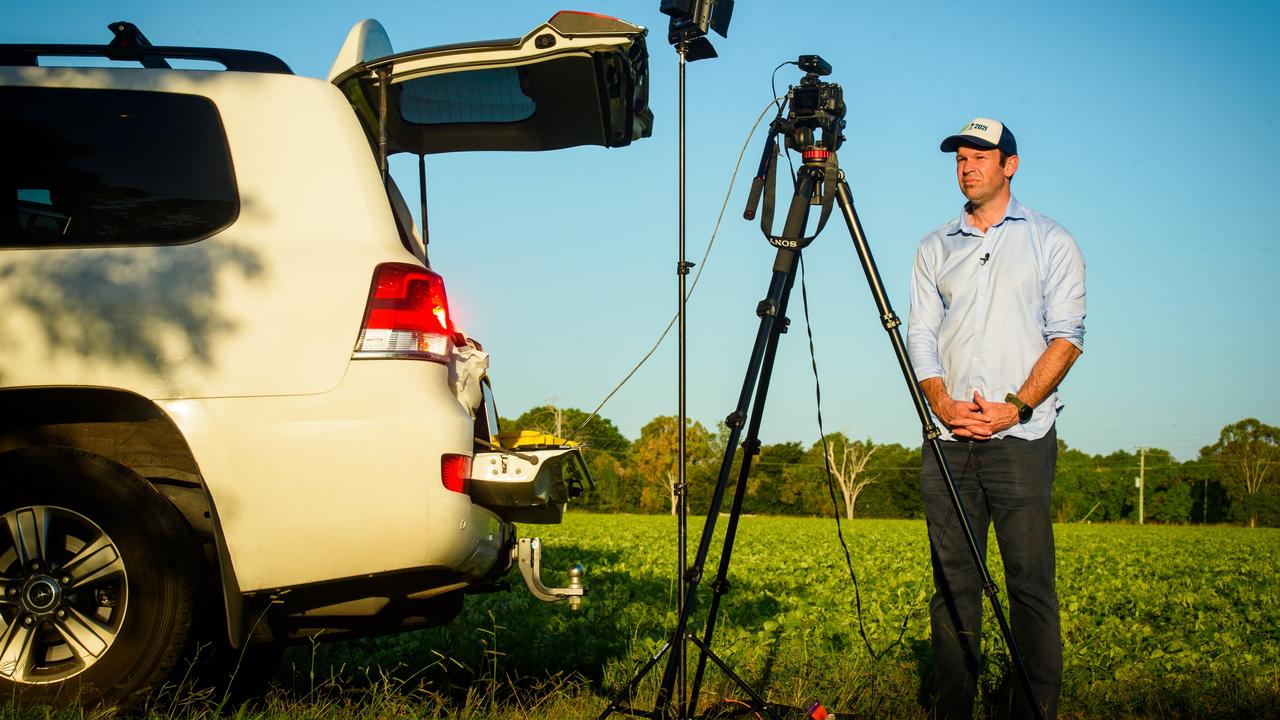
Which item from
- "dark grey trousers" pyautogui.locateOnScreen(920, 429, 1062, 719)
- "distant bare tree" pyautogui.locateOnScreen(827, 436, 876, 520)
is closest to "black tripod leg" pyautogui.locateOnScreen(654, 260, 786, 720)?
"dark grey trousers" pyautogui.locateOnScreen(920, 429, 1062, 719)

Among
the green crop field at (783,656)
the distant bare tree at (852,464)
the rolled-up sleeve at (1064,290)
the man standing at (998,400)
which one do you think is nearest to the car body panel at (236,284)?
the green crop field at (783,656)

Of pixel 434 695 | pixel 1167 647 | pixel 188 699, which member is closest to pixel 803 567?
pixel 1167 647

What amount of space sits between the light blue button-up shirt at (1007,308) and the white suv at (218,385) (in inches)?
64.3

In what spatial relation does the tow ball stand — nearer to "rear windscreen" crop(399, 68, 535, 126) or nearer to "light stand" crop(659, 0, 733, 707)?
"light stand" crop(659, 0, 733, 707)

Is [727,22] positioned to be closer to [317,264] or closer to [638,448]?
[317,264]

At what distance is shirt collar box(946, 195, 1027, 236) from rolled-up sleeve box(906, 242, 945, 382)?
0.16 m

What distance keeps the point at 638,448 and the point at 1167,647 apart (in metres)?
87.9

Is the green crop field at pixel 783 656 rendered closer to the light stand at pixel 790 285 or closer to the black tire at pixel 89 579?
the black tire at pixel 89 579

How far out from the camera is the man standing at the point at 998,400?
12.5ft

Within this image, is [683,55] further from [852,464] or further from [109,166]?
[852,464]

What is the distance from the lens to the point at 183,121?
3424 millimetres

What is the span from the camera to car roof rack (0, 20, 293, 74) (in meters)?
3.65

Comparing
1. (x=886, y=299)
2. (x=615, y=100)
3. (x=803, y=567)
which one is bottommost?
(x=803, y=567)

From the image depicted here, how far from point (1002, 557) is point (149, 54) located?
365 centimetres
